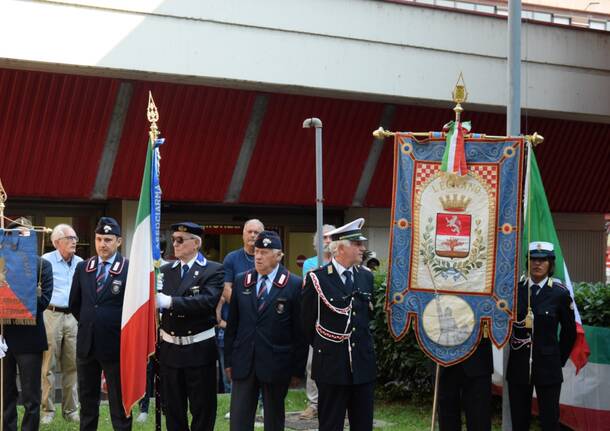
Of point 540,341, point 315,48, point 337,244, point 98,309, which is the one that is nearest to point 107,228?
point 98,309

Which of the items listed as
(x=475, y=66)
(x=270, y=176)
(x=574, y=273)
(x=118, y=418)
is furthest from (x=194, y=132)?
(x=574, y=273)

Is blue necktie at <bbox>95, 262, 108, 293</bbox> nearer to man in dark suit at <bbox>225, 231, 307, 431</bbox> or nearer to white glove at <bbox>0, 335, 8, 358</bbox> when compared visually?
white glove at <bbox>0, 335, 8, 358</bbox>

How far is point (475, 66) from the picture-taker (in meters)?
14.5

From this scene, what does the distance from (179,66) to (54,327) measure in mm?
4193

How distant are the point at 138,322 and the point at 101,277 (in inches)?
30.6

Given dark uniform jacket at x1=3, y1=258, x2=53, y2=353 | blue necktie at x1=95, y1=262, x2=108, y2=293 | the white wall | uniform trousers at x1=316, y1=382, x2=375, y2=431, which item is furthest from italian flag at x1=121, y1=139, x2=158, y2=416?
the white wall

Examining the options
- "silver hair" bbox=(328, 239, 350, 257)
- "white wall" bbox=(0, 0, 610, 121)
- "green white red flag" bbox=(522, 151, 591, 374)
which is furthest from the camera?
"white wall" bbox=(0, 0, 610, 121)

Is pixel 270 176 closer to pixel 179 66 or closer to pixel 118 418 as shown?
pixel 179 66

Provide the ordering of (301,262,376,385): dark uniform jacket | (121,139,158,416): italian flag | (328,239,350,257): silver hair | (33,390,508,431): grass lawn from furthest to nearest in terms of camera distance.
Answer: (33,390,508,431): grass lawn
(121,139,158,416): italian flag
(328,239,350,257): silver hair
(301,262,376,385): dark uniform jacket

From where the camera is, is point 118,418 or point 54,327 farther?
point 54,327

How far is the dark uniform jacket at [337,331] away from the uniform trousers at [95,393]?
1722mm

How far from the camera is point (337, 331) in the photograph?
7.12m

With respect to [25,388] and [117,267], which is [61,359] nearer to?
[25,388]

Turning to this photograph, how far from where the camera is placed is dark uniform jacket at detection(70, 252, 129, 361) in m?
7.79
